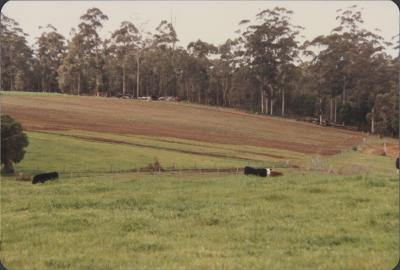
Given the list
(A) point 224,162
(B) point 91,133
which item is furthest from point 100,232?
(B) point 91,133

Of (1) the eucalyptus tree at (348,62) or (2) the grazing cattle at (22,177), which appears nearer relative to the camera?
(2) the grazing cattle at (22,177)

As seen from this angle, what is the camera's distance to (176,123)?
56250mm

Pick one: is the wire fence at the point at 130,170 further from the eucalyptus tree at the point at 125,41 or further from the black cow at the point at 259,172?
the eucalyptus tree at the point at 125,41

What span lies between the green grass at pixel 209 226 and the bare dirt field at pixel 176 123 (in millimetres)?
25105

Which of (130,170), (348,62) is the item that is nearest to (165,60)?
(348,62)

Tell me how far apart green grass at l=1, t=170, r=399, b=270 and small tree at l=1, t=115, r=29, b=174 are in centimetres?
928

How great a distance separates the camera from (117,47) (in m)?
99.2

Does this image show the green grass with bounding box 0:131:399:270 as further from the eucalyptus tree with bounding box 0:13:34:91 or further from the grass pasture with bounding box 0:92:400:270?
the eucalyptus tree with bounding box 0:13:34:91

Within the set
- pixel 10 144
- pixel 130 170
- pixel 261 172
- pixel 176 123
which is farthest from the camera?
pixel 176 123

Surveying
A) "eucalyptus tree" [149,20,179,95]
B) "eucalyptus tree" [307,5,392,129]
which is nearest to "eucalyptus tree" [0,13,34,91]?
"eucalyptus tree" [149,20,179,95]

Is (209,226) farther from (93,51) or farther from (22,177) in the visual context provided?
(93,51)

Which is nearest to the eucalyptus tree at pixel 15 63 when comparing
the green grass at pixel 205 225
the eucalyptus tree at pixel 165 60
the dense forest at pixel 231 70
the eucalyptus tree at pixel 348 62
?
the dense forest at pixel 231 70

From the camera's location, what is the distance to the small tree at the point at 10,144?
2728cm

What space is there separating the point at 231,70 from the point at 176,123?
128ft
